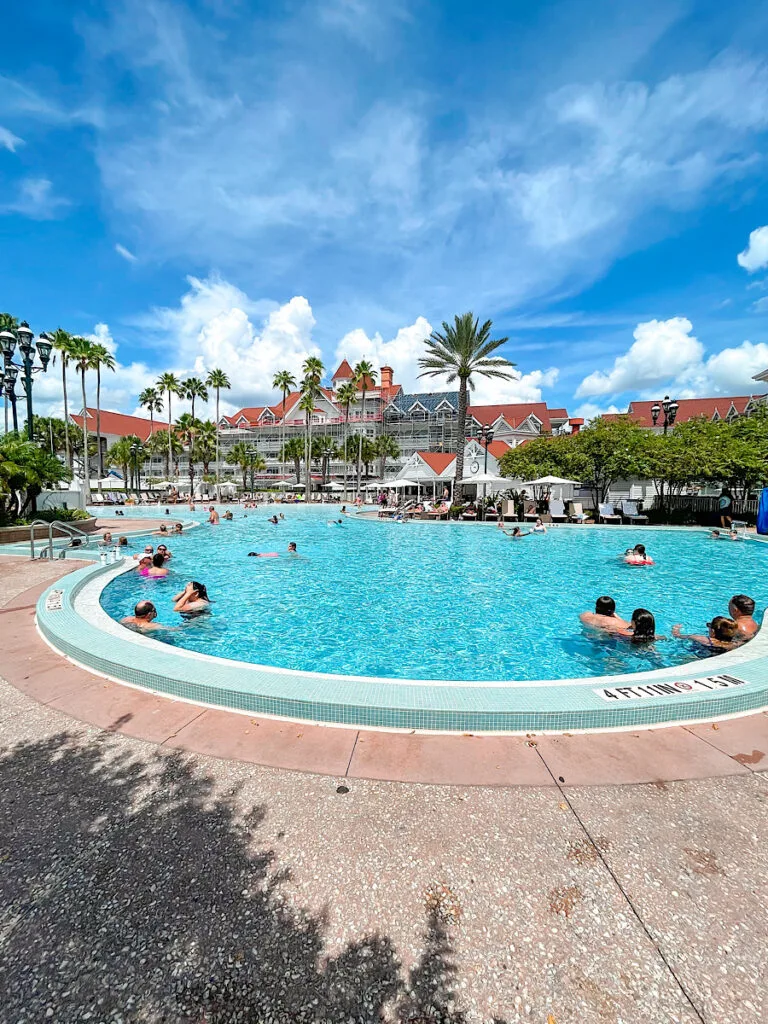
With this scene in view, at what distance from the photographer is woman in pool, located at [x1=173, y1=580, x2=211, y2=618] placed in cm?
1024

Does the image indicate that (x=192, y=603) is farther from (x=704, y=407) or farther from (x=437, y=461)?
(x=704, y=407)

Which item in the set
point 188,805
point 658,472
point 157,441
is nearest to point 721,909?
point 188,805

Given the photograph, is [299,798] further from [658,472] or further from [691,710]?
[658,472]

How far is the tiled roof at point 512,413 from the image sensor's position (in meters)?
72.6

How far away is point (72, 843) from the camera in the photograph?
9.80 feet

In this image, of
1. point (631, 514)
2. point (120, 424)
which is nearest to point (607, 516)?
point (631, 514)

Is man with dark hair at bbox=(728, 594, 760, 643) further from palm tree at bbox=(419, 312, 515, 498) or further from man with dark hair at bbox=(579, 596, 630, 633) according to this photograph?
palm tree at bbox=(419, 312, 515, 498)

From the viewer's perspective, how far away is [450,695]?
4.69m

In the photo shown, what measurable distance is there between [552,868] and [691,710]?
2730 millimetres

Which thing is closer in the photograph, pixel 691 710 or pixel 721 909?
pixel 721 909

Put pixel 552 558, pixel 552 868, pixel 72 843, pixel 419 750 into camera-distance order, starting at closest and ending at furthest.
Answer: pixel 552 868, pixel 72 843, pixel 419 750, pixel 552 558

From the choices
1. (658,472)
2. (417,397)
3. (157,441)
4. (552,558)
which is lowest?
(552,558)

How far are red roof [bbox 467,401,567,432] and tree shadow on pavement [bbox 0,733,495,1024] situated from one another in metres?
72.7

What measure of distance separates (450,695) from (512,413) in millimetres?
74972
